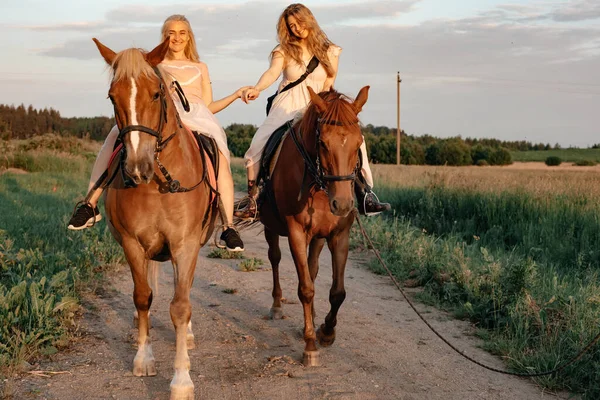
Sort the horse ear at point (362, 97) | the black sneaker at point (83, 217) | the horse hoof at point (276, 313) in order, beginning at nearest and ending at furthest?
the horse ear at point (362, 97), the black sneaker at point (83, 217), the horse hoof at point (276, 313)

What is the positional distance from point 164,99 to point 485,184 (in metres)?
13.1

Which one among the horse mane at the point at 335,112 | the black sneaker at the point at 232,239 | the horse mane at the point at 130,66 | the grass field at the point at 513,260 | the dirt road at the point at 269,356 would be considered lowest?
the dirt road at the point at 269,356

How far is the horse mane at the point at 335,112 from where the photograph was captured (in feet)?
16.3

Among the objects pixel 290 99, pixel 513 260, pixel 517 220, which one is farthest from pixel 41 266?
pixel 517 220

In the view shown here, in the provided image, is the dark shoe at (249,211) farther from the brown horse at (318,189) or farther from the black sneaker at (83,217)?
the black sneaker at (83,217)

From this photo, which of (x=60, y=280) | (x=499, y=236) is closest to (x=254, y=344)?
(x=60, y=280)

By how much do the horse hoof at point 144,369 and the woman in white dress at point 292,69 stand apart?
6.88ft

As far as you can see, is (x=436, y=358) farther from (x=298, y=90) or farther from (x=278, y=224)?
(x=298, y=90)

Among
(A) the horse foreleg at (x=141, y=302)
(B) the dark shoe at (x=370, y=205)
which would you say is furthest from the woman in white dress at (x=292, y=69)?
(A) the horse foreleg at (x=141, y=302)

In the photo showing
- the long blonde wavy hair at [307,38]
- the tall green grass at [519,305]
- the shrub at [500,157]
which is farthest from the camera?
the shrub at [500,157]

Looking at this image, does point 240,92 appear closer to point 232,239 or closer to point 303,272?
point 232,239

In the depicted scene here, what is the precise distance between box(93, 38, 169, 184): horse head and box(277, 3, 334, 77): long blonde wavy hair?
2477 millimetres

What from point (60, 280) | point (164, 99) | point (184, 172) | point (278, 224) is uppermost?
point (164, 99)

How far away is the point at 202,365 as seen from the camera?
17.1ft
